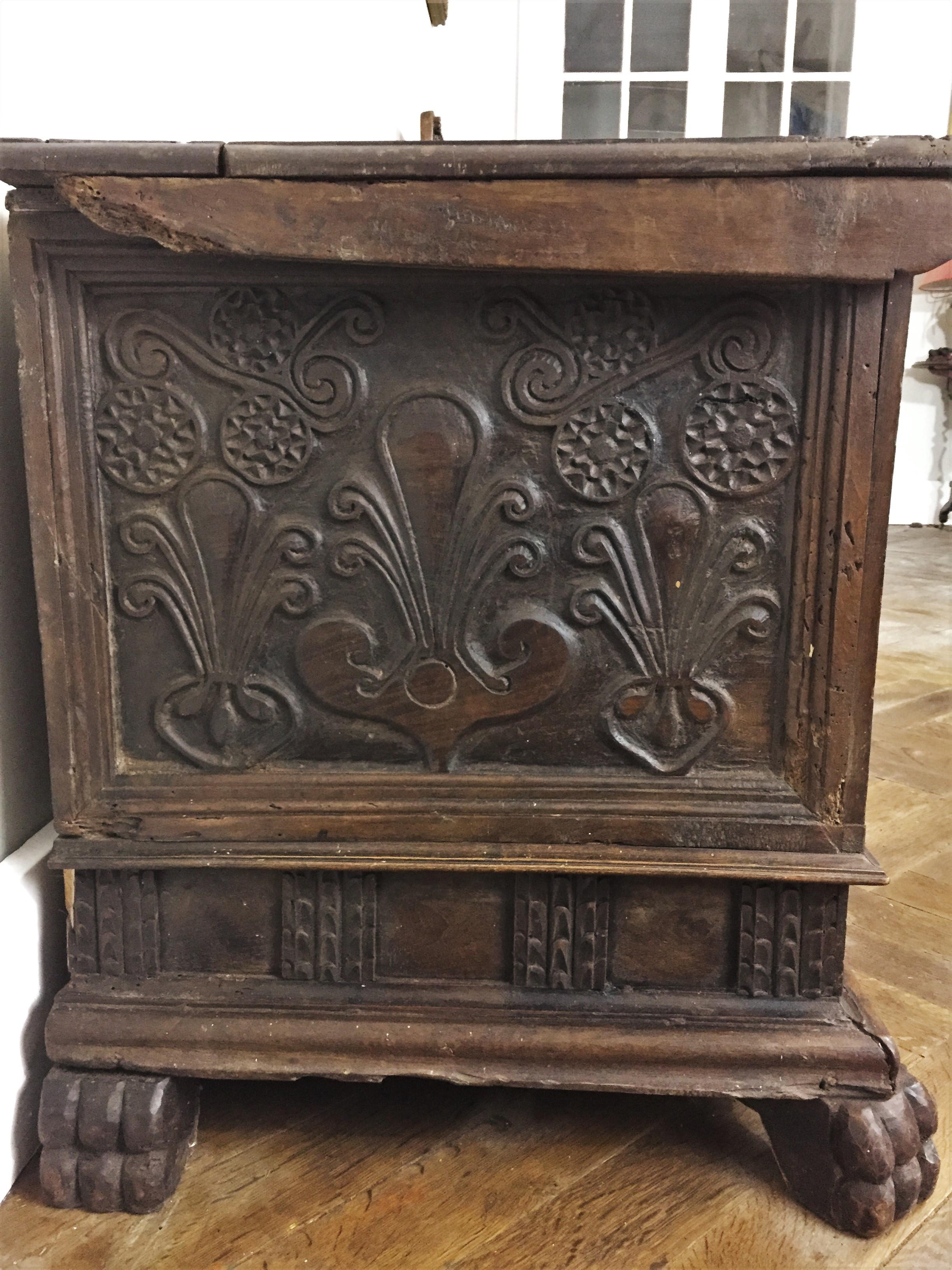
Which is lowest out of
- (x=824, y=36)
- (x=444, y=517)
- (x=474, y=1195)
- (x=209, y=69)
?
(x=474, y=1195)

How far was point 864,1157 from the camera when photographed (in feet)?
2.76

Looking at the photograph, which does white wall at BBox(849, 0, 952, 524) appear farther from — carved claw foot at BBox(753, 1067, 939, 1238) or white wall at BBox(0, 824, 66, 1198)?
white wall at BBox(0, 824, 66, 1198)

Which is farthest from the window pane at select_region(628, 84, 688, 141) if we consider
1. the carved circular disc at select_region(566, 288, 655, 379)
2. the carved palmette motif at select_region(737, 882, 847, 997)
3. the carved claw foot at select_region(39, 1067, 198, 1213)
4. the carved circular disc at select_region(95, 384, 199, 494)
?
the carved claw foot at select_region(39, 1067, 198, 1213)

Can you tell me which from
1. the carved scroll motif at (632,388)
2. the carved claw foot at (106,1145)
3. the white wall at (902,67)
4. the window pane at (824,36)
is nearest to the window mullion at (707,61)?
the window pane at (824,36)

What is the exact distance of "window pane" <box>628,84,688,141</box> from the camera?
13.7 ft

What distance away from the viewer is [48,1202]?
876 mm

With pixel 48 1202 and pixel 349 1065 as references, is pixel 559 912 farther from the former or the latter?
pixel 48 1202

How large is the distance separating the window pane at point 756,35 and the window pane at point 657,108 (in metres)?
0.25

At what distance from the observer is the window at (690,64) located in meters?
4.14

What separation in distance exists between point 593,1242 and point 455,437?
709mm

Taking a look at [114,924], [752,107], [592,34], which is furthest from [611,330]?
[752,107]

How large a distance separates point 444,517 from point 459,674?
0.14m

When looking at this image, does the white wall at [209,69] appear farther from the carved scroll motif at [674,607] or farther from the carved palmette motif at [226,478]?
the carved scroll motif at [674,607]

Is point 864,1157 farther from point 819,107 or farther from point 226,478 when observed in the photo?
point 819,107
